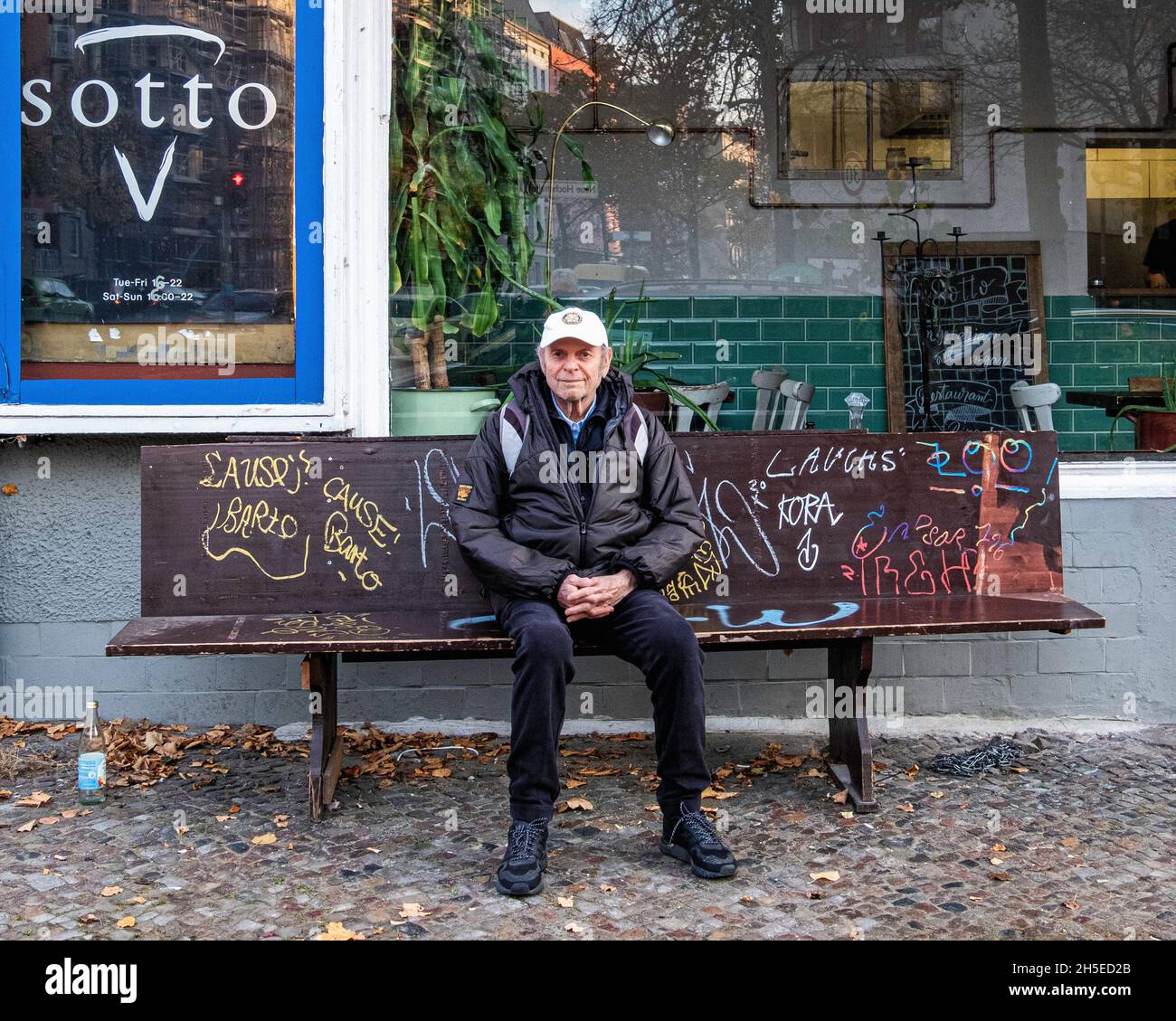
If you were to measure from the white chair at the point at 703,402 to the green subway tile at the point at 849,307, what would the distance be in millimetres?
1452

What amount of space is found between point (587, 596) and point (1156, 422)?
3.21 metres

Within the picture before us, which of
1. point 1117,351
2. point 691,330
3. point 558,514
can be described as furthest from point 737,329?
point 558,514

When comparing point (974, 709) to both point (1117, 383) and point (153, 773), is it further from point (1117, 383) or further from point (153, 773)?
point (153, 773)

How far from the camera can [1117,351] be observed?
22.6 feet

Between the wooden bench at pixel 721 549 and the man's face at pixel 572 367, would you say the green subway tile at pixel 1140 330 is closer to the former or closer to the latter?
the wooden bench at pixel 721 549

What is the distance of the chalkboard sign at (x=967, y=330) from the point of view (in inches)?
281

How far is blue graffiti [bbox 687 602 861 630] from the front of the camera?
13.8 feet

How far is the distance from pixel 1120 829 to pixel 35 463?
13.8 ft

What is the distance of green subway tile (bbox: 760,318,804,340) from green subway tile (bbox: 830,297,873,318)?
22 cm

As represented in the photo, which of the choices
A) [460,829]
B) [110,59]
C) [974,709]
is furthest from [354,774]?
[110,59]

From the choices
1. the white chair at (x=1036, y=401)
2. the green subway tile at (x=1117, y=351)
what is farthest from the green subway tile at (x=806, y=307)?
the green subway tile at (x=1117, y=351)

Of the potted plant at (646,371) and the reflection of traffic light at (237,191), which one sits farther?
the potted plant at (646,371)

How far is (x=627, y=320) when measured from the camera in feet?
21.9

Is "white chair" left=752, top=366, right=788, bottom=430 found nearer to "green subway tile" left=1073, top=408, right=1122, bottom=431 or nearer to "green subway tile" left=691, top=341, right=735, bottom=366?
"green subway tile" left=691, top=341, right=735, bottom=366
